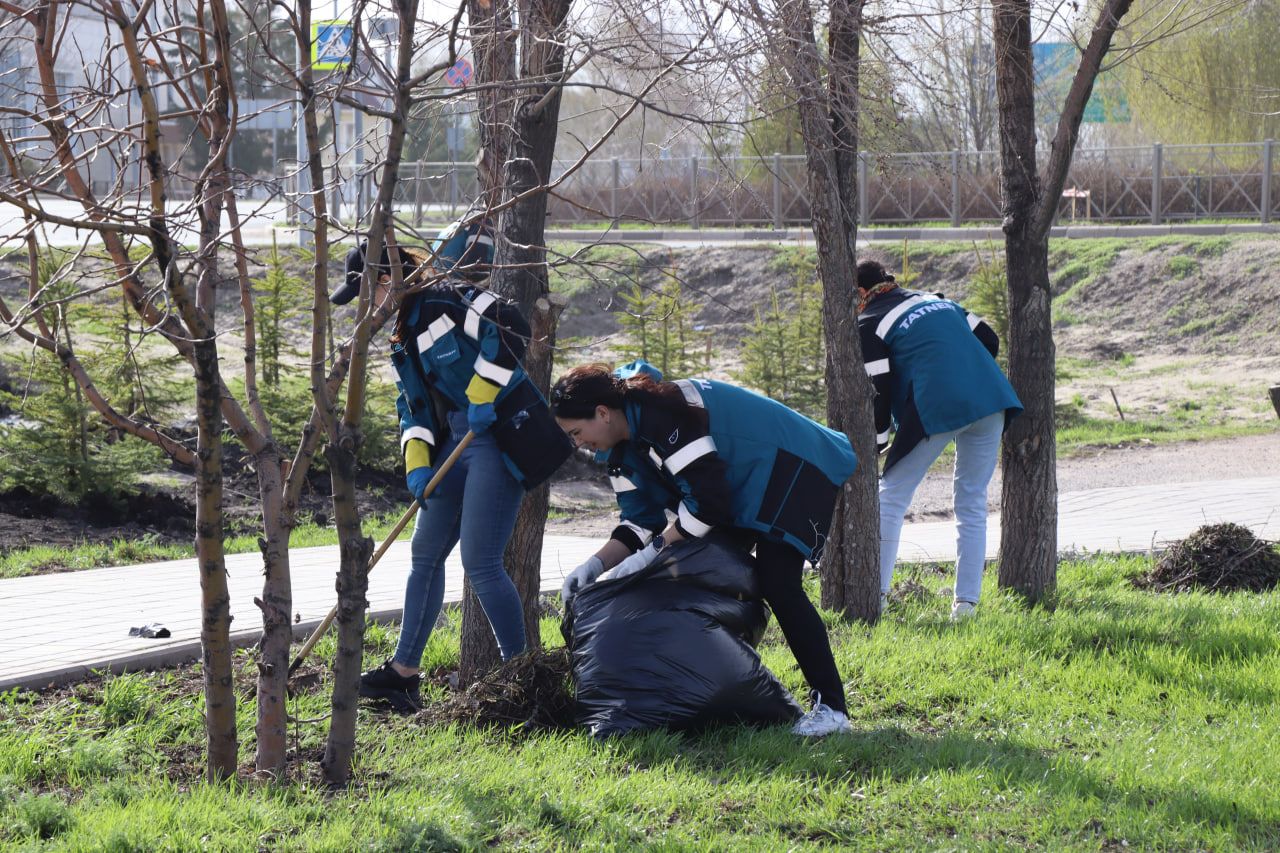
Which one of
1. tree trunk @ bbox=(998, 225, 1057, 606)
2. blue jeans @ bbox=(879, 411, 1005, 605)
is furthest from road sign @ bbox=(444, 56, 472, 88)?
tree trunk @ bbox=(998, 225, 1057, 606)

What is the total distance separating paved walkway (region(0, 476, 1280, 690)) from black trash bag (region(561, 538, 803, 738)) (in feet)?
6.13

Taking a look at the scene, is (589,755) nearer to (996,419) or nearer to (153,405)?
(996,419)

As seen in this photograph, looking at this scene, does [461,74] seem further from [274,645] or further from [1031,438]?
[1031,438]

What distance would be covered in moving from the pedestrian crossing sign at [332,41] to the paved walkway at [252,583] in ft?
8.31

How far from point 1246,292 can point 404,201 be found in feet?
53.2

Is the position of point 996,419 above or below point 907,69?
below

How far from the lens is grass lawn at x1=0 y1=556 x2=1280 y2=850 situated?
336 cm

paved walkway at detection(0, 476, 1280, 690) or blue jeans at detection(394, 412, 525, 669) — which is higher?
blue jeans at detection(394, 412, 525, 669)

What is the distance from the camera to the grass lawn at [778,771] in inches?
132

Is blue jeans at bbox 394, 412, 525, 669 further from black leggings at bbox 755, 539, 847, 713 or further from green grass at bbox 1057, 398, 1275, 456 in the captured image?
green grass at bbox 1057, 398, 1275, 456

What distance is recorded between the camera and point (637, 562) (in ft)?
14.5

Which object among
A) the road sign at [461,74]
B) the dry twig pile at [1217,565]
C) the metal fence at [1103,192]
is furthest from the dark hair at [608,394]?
the metal fence at [1103,192]

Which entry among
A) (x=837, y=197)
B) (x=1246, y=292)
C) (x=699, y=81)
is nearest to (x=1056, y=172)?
(x=837, y=197)

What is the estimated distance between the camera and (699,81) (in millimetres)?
4066
